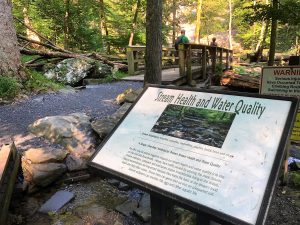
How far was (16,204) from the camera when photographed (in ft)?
13.0

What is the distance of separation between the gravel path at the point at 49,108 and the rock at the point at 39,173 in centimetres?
87

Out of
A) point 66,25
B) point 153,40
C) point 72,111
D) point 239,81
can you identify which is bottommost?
point 239,81

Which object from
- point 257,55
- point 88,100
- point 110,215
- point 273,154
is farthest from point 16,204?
point 257,55

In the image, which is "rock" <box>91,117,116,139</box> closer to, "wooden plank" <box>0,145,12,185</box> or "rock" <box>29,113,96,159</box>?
"rock" <box>29,113,96,159</box>

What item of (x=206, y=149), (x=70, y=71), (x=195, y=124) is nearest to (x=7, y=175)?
(x=195, y=124)

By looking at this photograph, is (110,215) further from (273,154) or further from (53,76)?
(53,76)

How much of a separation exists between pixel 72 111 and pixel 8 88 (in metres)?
1.89

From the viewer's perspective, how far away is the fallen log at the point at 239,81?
9648 mm

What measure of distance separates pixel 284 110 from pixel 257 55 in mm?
21070

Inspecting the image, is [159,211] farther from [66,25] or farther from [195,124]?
[66,25]

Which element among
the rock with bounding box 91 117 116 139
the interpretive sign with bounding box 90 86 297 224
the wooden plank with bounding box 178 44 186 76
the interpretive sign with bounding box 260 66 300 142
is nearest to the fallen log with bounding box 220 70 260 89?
the wooden plank with bounding box 178 44 186 76

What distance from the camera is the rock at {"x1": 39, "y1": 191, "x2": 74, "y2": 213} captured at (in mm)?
3792

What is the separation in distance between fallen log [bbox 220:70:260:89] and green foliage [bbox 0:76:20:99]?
258 inches

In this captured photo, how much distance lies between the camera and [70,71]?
10.3 meters
